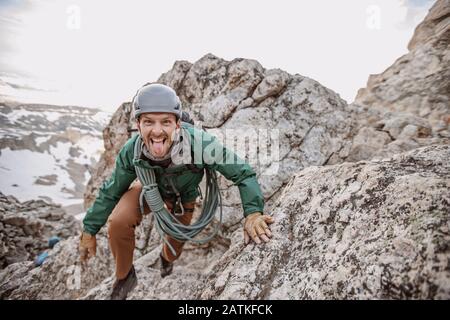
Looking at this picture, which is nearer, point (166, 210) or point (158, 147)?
point (158, 147)

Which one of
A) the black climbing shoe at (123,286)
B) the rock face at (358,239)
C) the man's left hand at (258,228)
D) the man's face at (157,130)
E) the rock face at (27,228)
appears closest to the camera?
the rock face at (358,239)

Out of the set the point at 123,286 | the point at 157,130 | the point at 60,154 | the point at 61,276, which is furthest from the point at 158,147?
the point at 60,154

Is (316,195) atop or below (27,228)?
atop

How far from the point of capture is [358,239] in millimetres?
1960

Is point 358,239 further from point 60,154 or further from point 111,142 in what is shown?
point 60,154

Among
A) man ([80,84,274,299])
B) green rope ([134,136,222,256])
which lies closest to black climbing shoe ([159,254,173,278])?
man ([80,84,274,299])

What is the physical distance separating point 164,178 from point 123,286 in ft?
8.92

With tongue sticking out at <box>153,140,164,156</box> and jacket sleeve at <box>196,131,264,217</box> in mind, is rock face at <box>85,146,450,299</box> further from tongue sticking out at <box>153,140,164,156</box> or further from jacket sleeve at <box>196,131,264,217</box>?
tongue sticking out at <box>153,140,164,156</box>

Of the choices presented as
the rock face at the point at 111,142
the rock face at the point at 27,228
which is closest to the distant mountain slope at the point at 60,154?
the rock face at the point at 27,228

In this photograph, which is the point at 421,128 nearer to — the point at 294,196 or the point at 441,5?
the point at 294,196

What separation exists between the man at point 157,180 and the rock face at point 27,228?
13405 millimetres

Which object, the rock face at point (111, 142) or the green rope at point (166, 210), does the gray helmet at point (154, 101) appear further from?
the rock face at point (111, 142)

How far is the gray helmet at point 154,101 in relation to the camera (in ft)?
10.9

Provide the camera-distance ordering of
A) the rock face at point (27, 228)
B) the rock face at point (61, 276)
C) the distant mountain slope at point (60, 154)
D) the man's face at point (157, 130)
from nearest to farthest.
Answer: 1. the man's face at point (157, 130)
2. the rock face at point (61, 276)
3. the rock face at point (27, 228)
4. the distant mountain slope at point (60, 154)
